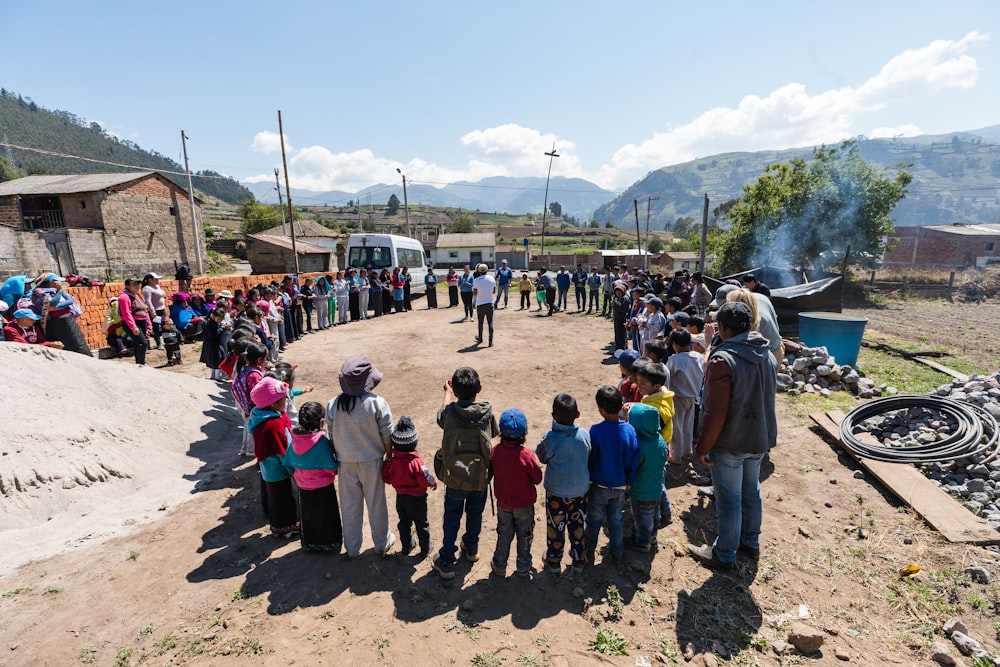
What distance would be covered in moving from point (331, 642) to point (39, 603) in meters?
2.18

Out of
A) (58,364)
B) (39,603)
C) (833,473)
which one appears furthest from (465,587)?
(58,364)

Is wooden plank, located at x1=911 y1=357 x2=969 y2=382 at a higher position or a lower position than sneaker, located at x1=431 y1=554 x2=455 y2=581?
lower

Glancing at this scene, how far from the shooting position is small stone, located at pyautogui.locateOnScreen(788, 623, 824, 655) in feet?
8.71

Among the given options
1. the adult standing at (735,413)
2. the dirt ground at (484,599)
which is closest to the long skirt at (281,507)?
the dirt ground at (484,599)

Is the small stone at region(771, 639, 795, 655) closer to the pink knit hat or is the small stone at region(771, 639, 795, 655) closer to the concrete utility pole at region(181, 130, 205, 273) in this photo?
the pink knit hat

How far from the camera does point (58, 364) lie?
18.0ft

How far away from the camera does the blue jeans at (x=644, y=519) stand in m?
3.47

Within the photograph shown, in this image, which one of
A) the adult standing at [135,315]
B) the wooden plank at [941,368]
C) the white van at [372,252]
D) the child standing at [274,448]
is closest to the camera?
the child standing at [274,448]

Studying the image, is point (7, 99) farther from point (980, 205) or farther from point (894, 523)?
point (980, 205)

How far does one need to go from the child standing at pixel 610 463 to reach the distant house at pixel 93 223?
26830 millimetres

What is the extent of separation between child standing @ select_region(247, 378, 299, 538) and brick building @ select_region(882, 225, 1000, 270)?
150 ft

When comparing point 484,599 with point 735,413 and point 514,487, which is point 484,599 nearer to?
point 514,487

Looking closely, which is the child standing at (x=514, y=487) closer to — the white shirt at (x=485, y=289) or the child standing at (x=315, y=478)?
the child standing at (x=315, y=478)

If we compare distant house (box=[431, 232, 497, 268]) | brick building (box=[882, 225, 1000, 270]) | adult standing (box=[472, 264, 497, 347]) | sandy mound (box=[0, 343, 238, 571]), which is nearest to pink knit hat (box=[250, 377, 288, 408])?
sandy mound (box=[0, 343, 238, 571])
